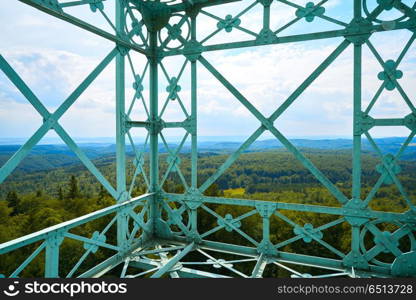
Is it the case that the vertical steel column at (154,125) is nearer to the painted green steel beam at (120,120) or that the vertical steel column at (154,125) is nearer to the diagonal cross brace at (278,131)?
the painted green steel beam at (120,120)

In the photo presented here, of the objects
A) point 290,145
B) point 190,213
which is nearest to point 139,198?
point 190,213

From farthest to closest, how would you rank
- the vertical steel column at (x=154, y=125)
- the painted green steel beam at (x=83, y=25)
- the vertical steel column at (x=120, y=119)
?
the vertical steel column at (x=154, y=125) < the vertical steel column at (x=120, y=119) < the painted green steel beam at (x=83, y=25)

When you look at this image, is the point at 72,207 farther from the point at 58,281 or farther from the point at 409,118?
the point at 409,118

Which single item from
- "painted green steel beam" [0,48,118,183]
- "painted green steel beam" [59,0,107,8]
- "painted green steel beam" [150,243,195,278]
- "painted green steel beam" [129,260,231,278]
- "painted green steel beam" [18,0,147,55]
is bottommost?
"painted green steel beam" [129,260,231,278]

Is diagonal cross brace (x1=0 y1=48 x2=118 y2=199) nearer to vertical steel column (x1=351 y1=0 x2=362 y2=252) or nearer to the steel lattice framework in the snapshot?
the steel lattice framework

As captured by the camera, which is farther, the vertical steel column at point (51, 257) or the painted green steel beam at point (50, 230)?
the vertical steel column at point (51, 257)

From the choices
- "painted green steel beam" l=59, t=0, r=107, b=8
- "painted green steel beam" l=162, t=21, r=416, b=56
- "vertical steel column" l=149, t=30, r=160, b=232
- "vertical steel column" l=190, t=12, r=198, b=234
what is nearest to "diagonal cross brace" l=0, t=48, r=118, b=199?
"painted green steel beam" l=59, t=0, r=107, b=8

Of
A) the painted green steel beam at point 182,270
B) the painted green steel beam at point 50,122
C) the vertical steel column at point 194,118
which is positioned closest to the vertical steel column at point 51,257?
the painted green steel beam at point 50,122
